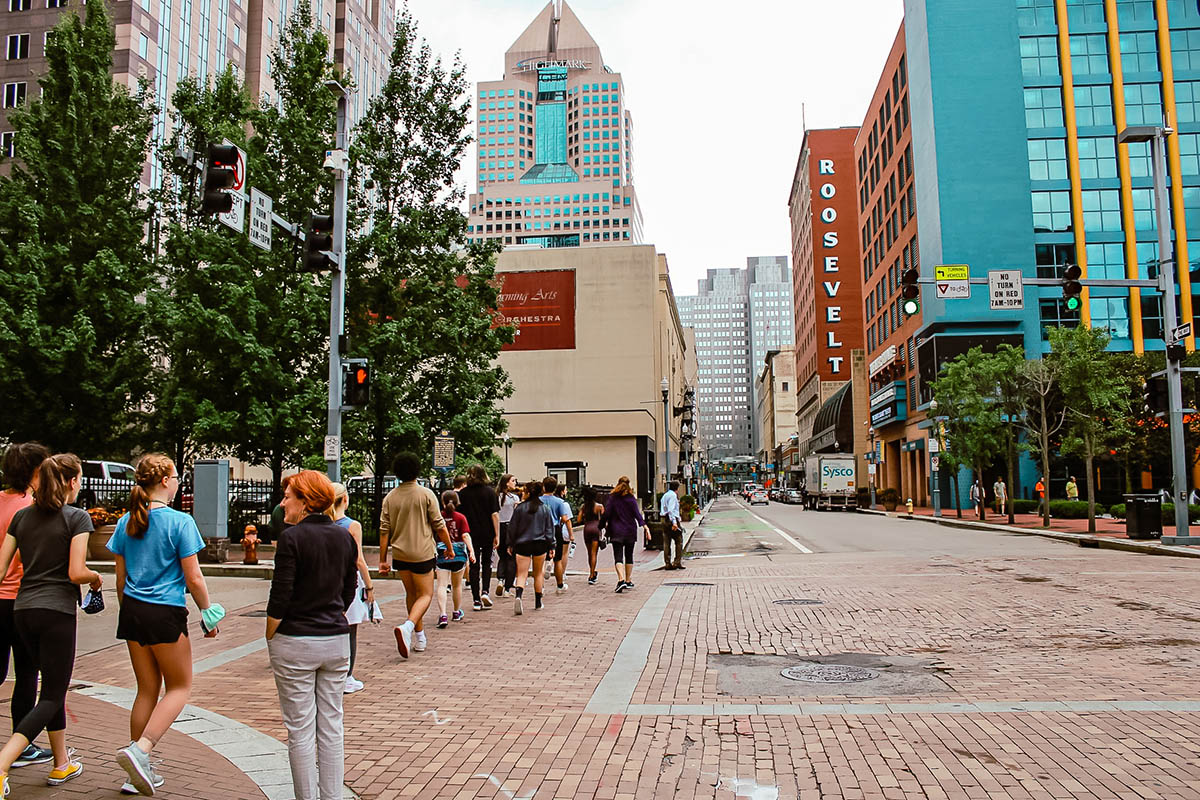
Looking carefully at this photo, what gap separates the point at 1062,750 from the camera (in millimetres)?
5277

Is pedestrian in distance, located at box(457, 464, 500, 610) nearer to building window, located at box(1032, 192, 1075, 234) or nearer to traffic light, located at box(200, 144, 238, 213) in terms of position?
traffic light, located at box(200, 144, 238, 213)

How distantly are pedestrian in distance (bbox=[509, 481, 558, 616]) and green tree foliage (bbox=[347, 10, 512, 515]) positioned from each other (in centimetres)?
774

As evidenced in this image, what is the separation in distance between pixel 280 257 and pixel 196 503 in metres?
5.97

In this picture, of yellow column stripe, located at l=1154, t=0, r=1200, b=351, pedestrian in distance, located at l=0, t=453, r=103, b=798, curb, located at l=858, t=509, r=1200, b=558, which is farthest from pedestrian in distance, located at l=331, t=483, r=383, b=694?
yellow column stripe, located at l=1154, t=0, r=1200, b=351

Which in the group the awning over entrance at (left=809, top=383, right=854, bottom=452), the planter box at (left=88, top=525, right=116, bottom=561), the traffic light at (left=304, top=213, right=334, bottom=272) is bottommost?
the planter box at (left=88, top=525, right=116, bottom=561)

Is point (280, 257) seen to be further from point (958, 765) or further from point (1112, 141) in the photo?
point (1112, 141)

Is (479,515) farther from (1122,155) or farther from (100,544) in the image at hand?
(1122,155)

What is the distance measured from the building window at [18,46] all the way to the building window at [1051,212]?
195 feet

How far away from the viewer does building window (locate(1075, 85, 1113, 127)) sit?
5031 centimetres

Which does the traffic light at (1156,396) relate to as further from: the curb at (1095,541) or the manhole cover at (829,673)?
the manhole cover at (829,673)

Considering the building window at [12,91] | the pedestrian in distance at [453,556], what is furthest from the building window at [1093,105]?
the building window at [12,91]

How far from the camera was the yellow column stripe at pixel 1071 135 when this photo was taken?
164ft

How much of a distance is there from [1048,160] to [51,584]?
184 ft

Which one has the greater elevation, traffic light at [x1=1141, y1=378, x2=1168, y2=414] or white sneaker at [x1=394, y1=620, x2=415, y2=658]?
traffic light at [x1=1141, y1=378, x2=1168, y2=414]
